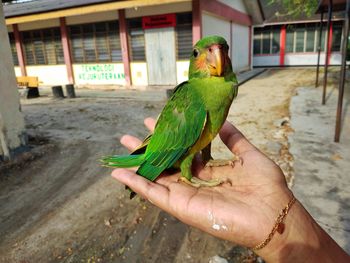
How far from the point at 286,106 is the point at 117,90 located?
7.54 m

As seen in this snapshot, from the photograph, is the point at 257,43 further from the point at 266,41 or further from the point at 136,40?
the point at 136,40

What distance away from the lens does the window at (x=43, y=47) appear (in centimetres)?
1470

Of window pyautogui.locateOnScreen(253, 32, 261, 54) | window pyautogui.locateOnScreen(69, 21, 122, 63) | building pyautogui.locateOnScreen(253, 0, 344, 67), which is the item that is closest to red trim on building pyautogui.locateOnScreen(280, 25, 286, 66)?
building pyautogui.locateOnScreen(253, 0, 344, 67)

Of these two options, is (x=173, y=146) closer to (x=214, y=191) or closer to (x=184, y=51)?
(x=214, y=191)

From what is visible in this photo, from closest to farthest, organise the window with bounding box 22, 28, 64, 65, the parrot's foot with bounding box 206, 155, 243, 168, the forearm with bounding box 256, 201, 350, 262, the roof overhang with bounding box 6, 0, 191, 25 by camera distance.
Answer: the forearm with bounding box 256, 201, 350, 262 → the parrot's foot with bounding box 206, 155, 243, 168 → the roof overhang with bounding box 6, 0, 191, 25 → the window with bounding box 22, 28, 64, 65

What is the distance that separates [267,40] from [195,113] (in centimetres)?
2102

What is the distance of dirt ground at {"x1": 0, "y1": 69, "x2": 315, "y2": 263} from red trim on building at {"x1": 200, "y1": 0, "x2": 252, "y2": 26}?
20.2 ft

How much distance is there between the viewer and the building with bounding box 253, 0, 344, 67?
19234mm

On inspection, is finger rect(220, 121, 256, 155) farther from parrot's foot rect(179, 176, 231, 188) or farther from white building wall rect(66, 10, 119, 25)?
white building wall rect(66, 10, 119, 25)

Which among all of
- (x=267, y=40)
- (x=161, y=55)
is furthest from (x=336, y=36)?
(x=161, y=55)

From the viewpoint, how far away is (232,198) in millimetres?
2031

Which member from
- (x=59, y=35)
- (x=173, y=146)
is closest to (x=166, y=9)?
(x=59, y=35)

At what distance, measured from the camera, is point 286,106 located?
8.56 metres

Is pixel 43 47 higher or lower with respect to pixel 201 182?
higher
